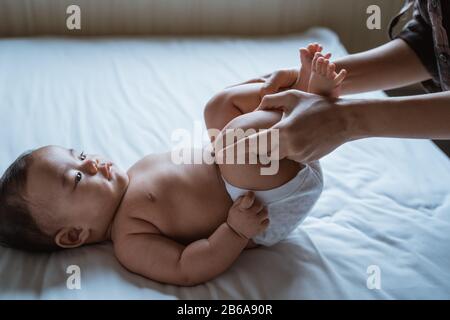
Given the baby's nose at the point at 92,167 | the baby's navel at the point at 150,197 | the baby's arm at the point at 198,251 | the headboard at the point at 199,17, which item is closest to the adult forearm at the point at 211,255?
the baby's arm at the point at 198,251

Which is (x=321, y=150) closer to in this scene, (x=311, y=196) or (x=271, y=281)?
(x=311, y=196)

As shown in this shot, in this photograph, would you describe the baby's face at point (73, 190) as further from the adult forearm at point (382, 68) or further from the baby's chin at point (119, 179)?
the adult forearm at point (382, 68)

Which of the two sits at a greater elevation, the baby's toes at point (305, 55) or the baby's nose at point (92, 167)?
the baby's toes at point (305, 55)

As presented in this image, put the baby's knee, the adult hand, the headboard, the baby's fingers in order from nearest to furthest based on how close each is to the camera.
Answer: the adult hand < the baby's fingers < the baby's knee < the headboard

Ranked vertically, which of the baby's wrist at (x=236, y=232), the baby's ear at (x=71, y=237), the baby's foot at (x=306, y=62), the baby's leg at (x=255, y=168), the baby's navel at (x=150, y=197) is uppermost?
the baby's foot at (x=306, y=62)

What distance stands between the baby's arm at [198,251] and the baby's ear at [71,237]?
77mm

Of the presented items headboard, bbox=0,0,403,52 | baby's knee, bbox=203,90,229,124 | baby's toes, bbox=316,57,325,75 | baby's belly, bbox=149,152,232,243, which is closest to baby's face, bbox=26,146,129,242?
Answer: baby's belly, bbox=149,152,232,243

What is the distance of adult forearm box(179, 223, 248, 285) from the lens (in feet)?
2.93

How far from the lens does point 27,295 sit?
86 centimetres

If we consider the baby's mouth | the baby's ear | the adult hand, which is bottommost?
the baby's ear

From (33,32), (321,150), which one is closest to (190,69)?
(33,32)

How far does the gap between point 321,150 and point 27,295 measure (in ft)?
1.82

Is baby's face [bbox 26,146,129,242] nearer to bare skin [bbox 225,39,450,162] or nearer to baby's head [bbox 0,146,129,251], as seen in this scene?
baby's head [bbox 0,146,129,251]

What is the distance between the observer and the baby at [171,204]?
0.91 meters
